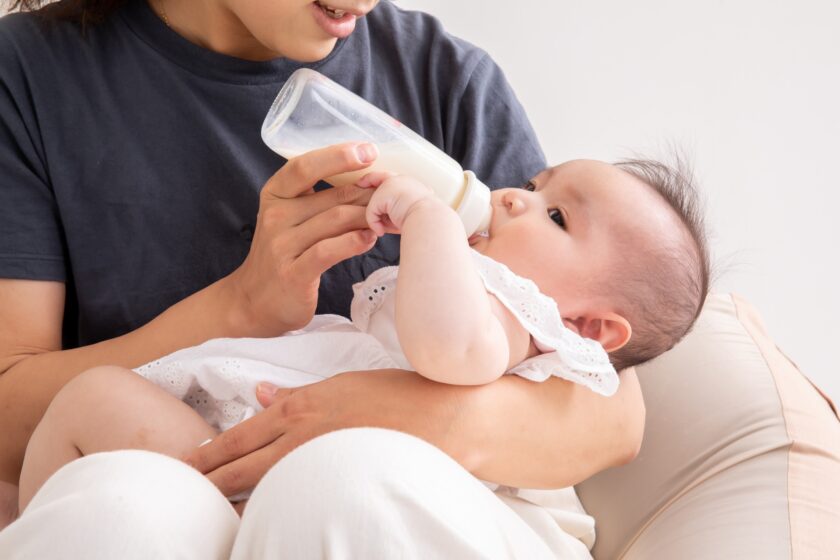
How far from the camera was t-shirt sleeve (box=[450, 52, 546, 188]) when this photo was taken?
5.06ft

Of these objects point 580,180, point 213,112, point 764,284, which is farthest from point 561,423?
point 764,284

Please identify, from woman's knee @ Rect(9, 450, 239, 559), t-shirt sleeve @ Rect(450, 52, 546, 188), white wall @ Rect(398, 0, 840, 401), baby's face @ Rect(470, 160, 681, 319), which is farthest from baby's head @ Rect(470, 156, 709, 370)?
white wall @ Rect(398, 0, 840, 401)

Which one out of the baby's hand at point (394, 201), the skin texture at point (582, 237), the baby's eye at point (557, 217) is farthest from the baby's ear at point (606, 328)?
the baby's hand at point (394, 201)

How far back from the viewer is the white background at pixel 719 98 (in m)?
2.36

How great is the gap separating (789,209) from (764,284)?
0.18 m

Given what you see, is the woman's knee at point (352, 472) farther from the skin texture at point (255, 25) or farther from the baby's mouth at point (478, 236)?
the skin texture at point (255, 25)

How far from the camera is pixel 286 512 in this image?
83 centimetres

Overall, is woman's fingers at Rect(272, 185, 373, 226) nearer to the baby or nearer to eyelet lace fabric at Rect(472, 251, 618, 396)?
the baby

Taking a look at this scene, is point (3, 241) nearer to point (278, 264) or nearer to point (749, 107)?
point (278, 264)

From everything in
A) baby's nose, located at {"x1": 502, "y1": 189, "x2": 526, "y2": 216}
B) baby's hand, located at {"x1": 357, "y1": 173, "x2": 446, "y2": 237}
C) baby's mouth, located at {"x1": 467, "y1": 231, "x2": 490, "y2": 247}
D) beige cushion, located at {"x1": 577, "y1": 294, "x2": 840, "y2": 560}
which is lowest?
beige cushion, located at {"x1": 577, "y1": 294, "x2": 840, "y2": 560}

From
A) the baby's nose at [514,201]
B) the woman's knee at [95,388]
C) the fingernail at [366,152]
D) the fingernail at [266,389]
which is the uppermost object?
the fingernail at [366,152]

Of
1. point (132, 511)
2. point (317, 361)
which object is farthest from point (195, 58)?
point (132, 511)

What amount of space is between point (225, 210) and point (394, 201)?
45 cm

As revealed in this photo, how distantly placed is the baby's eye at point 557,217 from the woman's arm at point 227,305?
23 cm
